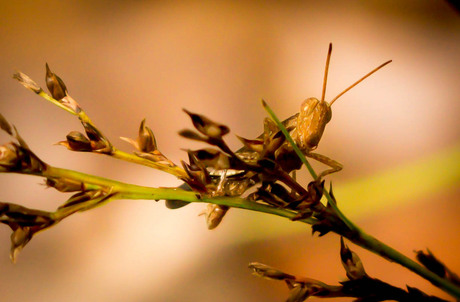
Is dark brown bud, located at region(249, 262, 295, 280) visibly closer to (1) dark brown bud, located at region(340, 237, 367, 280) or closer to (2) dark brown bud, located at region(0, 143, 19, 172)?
(1) dark brown bud, located at region(340, 237, 367, 280)

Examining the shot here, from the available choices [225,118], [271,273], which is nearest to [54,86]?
[271,273]

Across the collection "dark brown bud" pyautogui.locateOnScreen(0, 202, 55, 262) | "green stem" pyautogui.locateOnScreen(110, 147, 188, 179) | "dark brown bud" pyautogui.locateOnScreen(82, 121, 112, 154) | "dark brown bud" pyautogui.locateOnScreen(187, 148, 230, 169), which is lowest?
"dark brown bud" pyautogui.locateOnScreen(0, 202, 55, 262)

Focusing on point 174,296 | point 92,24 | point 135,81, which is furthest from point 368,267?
point 92,24

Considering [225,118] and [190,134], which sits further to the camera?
[225,118]

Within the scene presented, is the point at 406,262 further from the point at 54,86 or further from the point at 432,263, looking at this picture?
the point at 54,86

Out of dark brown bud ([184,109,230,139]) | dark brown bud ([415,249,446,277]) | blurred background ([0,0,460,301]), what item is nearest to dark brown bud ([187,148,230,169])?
dark brown bud ([184,109,230,139])

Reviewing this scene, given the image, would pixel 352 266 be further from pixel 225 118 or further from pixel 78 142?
pixel 225 118

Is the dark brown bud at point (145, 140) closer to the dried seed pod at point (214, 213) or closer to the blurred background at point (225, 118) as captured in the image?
the dried seed pod at point (214, 213)

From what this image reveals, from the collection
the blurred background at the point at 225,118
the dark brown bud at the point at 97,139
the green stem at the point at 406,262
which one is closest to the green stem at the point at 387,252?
the green stem at the point at 406,262
